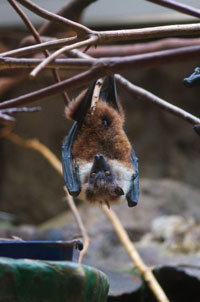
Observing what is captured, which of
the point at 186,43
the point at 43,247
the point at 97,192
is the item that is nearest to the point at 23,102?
the point at 43,247

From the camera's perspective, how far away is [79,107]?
2498 mm

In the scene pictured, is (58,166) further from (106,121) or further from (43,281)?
(43,281)

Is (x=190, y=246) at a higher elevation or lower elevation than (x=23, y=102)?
lower

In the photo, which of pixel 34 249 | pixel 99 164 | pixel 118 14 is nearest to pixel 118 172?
pixel 99 164

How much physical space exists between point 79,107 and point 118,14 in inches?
108

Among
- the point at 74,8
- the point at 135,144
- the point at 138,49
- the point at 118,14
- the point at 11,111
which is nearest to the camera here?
the point at 11,111

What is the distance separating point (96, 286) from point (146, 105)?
175 inches

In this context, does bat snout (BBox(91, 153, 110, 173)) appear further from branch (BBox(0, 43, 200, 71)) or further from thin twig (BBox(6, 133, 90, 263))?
branch (BBox(0, 43, 200, 71))

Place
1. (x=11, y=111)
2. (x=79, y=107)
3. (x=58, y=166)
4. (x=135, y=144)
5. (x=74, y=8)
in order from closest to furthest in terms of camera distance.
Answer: (x=11, y=111)
(x=79, y=107)
(x=74, y=8)
(x=58, y=166)
(x=135, y=144)

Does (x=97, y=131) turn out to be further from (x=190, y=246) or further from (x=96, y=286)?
(x=190, y=246)

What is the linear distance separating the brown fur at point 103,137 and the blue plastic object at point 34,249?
850 millimetres

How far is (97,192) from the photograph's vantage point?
2639 millimetres

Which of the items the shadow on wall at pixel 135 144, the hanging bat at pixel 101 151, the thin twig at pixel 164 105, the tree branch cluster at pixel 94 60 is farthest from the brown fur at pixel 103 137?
the shadow on wall at pixel 135 144

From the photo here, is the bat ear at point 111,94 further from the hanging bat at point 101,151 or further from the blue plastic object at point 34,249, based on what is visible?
the blue plastic object at point 34,249
